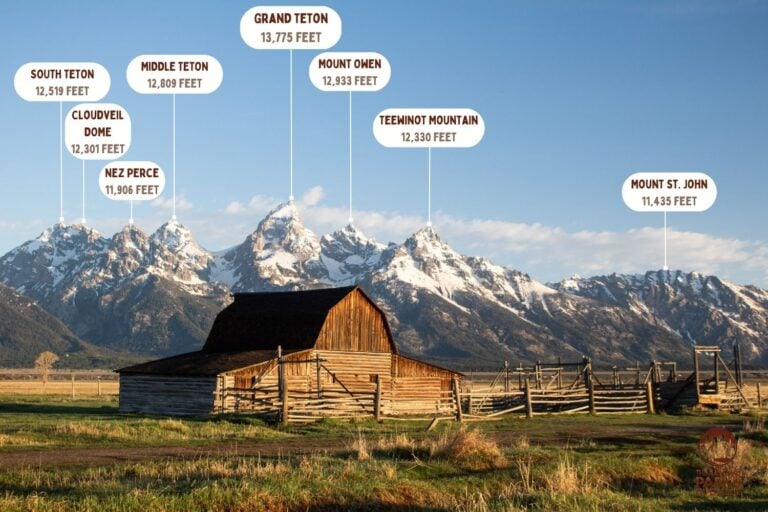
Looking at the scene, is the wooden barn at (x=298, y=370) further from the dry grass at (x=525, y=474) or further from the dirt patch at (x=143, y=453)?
the dry grass at (x=525, y=474)

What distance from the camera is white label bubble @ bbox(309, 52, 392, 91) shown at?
31.1m

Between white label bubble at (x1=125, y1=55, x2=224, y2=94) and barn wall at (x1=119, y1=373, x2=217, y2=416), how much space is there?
Answer: 1674 cm

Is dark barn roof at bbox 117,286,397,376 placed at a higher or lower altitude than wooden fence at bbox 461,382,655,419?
higher

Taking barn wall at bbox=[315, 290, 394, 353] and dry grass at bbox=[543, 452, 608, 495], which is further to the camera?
barn wall at bbox=[315, 290, 394, 353]

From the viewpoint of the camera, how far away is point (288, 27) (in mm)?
29797

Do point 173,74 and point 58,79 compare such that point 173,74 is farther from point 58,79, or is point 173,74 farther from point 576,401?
point 576,401

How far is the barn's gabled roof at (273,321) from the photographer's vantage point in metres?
52.2

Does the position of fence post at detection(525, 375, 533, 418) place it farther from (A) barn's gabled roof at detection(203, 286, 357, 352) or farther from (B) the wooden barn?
(A) barn's gabled roof at detection(203, 286, 357, 352)

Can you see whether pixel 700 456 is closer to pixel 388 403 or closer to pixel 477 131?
pixel 477 131

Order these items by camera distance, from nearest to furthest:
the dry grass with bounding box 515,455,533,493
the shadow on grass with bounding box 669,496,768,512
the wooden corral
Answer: the shadow on grass with bounding box 669,496,768,512 → the dry grass with bounding box 515,455,533,493 → the wooden corral

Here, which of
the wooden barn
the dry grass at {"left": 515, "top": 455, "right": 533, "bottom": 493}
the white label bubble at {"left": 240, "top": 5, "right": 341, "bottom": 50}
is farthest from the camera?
the wooden barn

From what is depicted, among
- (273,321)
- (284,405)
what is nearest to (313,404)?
(284,405)

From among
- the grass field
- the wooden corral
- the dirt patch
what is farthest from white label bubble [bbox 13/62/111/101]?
the grass field

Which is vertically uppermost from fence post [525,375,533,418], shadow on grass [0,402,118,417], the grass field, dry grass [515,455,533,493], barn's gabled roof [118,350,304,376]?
barn's gabled roof [118,350,304,376]
